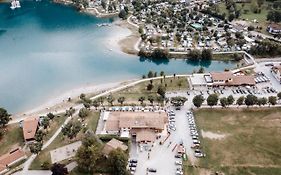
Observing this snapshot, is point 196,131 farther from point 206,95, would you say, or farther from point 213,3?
point 213,3

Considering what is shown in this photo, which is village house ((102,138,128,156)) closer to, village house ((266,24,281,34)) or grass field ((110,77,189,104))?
grass field ((110,77,189,104))

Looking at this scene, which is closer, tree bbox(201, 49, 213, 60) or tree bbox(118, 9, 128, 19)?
tree bbox(201, 49, 213, 60)

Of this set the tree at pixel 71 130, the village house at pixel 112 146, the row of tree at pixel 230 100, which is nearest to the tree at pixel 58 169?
the village house at pixel 112 146

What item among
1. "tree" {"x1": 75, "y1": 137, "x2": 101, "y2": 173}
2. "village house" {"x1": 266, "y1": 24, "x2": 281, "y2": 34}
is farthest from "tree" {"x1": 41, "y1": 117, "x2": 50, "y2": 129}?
"village house" {"x1": 266, "y1": 24, "x2": 281, "y2": 34}

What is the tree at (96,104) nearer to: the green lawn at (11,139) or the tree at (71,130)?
the tree at (71,130)

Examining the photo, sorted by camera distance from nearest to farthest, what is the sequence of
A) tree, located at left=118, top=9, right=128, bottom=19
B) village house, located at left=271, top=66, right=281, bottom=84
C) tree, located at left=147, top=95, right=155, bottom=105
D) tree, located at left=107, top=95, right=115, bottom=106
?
tree, located at left=147, top=95, right=155, bottom=105
tree, located at left=107, top=95, right=115, bottom=106
village house, located at left=271, top=66, right=281, bottom=84
tree, located at left=118, top=9, right=128, bottom=19

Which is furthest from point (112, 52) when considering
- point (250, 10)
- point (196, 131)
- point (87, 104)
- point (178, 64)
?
point (250, 10)
